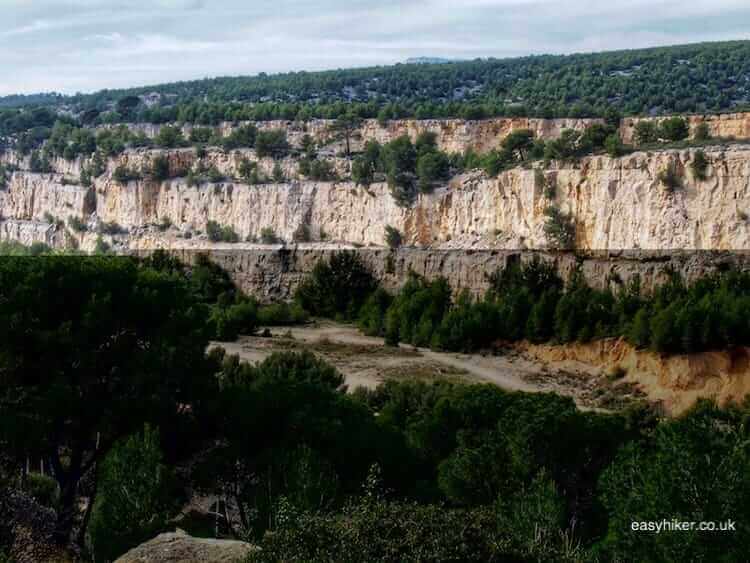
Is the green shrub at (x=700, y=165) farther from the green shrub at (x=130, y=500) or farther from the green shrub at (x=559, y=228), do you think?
the green shrub at (x=130, y=500)

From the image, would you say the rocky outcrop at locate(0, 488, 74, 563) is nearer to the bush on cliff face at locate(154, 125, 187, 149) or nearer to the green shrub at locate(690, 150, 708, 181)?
the green shrub at locate(690, 150, 708, 181)

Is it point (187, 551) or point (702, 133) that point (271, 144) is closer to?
point (702, 133)

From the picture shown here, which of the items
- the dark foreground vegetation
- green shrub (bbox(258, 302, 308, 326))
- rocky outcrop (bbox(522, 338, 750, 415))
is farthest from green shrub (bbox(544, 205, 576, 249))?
the dark foreground vegetation

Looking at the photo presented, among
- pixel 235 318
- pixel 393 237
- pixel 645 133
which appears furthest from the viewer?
pixel 393 237

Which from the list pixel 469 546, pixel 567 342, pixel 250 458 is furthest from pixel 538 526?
pixel 567 342

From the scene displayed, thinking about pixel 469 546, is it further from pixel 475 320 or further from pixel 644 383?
pixel 475 320

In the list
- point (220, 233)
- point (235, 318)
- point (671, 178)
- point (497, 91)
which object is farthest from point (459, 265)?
point (497, 91)

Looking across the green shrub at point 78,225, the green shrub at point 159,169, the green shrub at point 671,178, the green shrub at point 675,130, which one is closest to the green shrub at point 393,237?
the green shrub at point 675,130
